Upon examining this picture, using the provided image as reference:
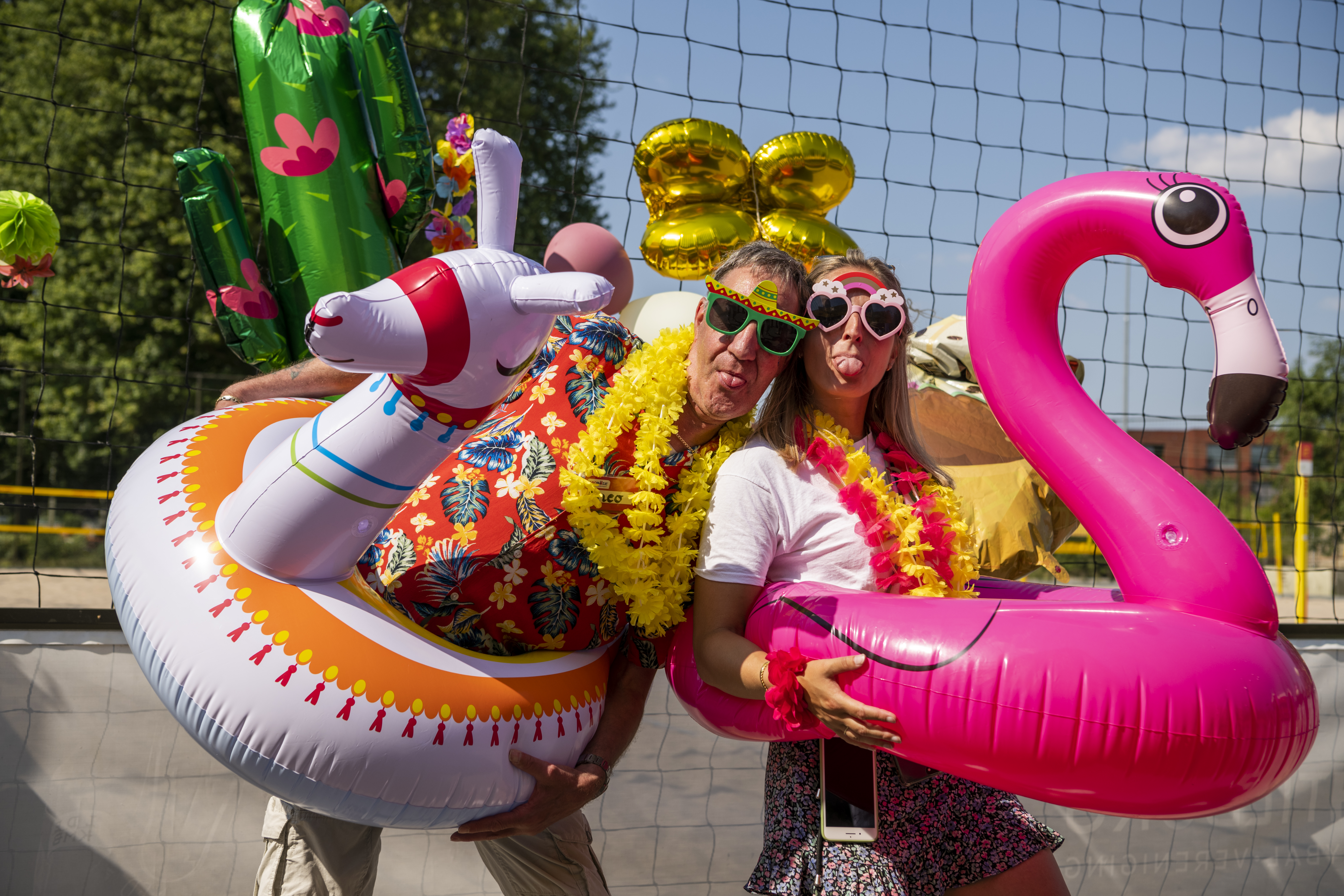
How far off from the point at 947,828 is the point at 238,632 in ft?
3.84

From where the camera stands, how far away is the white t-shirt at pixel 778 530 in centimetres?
158

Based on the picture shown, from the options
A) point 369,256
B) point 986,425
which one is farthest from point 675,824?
point 369,256

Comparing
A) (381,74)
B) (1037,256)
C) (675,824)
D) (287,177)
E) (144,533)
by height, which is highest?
(381,74)

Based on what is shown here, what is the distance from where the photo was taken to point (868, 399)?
1.85 metres

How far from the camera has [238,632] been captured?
144cm

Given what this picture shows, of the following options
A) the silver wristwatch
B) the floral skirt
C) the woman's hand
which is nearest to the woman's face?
the woman's hand

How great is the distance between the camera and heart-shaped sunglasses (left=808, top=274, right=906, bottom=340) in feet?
5.60

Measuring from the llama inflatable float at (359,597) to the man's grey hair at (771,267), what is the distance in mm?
456

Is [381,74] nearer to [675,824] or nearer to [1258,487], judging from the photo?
[675,824]

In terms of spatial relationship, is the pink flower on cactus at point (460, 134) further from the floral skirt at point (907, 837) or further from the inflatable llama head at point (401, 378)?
the floral skirt at point (907, 837)

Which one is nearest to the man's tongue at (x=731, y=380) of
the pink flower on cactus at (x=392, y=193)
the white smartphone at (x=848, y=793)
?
the white smartphone at (x=848, y=793)

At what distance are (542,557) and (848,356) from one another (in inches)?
25.1

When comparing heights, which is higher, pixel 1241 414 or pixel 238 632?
pixel 1241 414

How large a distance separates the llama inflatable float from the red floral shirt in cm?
9
